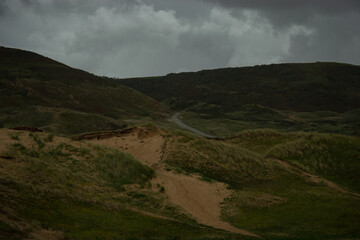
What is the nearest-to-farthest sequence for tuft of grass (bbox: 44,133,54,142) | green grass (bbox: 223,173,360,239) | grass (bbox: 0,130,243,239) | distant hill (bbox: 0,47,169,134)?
1. grass (bbox: 0,130,243,239)
2. green grass (bbox: 223,173,360,239)
3. tuft of grass (bbox: 44,133,54,142)
4. distant hill (bbox: 0,47,169,134)

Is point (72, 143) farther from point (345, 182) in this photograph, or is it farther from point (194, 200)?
point (345, 182)

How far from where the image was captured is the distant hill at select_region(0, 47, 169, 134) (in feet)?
197

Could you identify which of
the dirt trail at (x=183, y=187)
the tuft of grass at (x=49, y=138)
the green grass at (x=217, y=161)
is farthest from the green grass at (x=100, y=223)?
the green grass at (x=217, y=161)

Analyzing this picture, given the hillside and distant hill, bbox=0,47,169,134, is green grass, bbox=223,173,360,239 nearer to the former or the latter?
the hillside

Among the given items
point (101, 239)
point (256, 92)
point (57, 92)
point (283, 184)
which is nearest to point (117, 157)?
point (101, 239)

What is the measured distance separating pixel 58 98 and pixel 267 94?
86.9 m

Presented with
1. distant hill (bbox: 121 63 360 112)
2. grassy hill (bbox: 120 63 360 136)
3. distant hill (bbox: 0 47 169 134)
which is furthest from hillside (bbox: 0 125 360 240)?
distant hill (bbox: 121 63 360 112)

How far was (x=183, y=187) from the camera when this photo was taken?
1728 cm

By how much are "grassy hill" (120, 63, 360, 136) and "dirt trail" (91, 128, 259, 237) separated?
212 feet

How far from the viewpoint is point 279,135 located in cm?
3012

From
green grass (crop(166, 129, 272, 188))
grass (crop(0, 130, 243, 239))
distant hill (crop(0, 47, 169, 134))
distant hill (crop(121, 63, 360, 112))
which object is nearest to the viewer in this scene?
grass (crop(0, 130, 243, 239))

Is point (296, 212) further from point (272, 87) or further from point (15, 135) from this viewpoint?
point (272, 87)

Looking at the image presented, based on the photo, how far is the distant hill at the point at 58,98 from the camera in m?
59.9

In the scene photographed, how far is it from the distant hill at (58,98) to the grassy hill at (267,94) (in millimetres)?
23335
